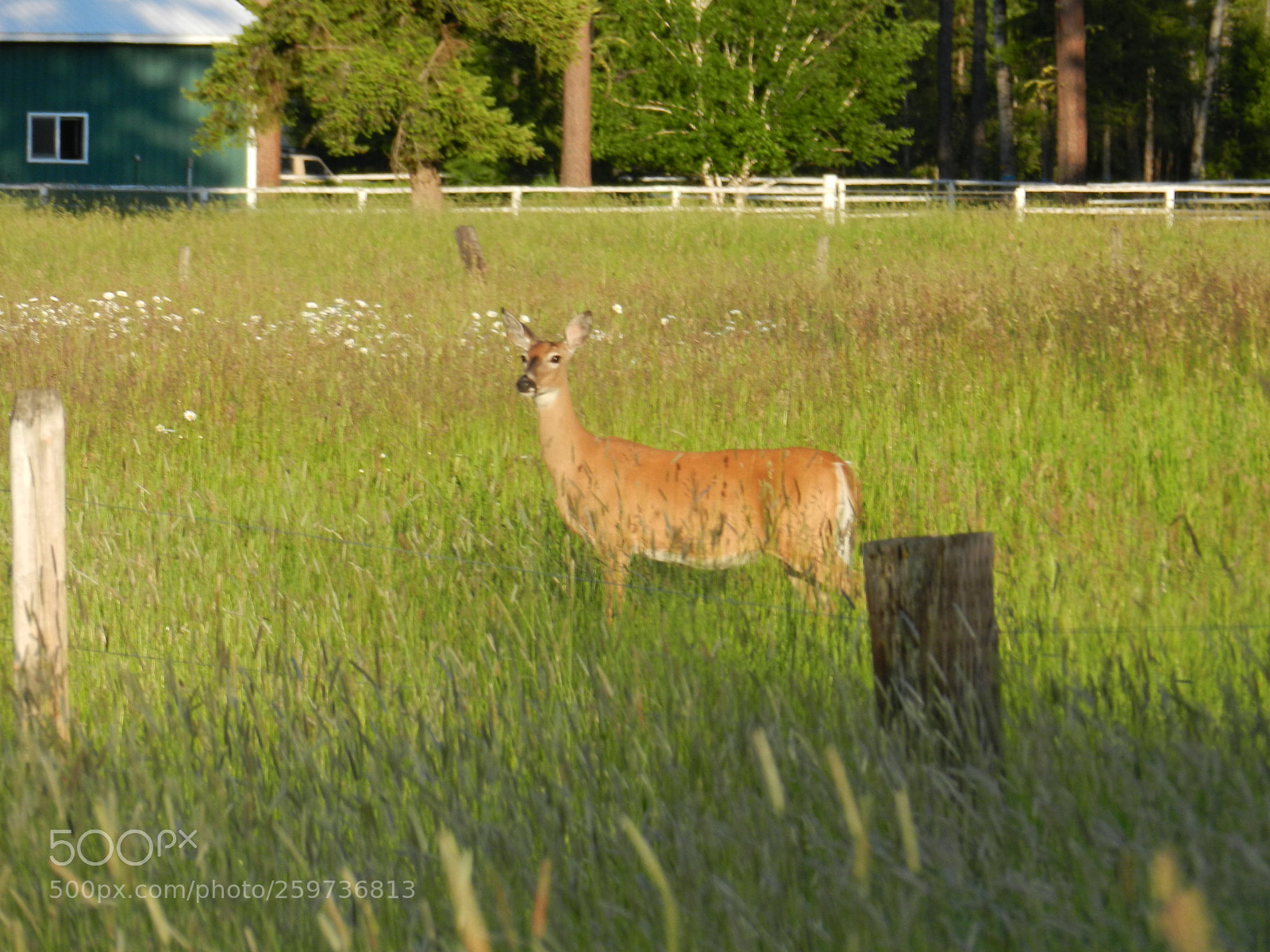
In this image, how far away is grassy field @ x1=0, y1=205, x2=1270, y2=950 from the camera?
7.63ft

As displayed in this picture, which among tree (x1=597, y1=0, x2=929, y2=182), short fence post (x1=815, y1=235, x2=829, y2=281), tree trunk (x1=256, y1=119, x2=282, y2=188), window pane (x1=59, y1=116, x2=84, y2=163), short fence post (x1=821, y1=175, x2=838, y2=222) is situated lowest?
short fence post (x1=815, y1=235, x2=829, y2=281)

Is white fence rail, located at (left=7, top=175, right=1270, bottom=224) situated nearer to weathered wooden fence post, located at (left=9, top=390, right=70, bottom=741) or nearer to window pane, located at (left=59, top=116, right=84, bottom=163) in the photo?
window pane, located at (left=59, top=116, right=84, bottom=163)

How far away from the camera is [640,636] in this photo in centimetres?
422

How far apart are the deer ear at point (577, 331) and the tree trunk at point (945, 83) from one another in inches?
1590

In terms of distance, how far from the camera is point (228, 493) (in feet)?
22.4

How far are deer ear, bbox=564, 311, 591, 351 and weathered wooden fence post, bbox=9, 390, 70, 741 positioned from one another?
120 inches

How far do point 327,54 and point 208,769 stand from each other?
24.5 m

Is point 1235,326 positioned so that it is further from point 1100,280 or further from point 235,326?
point 235,326

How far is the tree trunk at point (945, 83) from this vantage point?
44.6 metres

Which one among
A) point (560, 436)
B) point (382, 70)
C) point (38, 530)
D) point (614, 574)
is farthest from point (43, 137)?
point (38, 530)

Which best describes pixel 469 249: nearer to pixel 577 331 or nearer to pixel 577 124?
pixel 577 331

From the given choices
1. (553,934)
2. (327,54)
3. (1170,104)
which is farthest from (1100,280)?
(1170,104)

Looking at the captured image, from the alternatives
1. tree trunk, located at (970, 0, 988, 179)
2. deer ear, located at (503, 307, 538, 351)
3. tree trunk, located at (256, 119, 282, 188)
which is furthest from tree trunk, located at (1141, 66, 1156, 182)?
deer ear, located at (503, 307, 538, 351)

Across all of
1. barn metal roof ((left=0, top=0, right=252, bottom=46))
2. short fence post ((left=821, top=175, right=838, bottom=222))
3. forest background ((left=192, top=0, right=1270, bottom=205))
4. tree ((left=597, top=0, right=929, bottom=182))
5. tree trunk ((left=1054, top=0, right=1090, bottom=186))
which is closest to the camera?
forest background ((left=192, top=0, right=1270, bottom=205))
